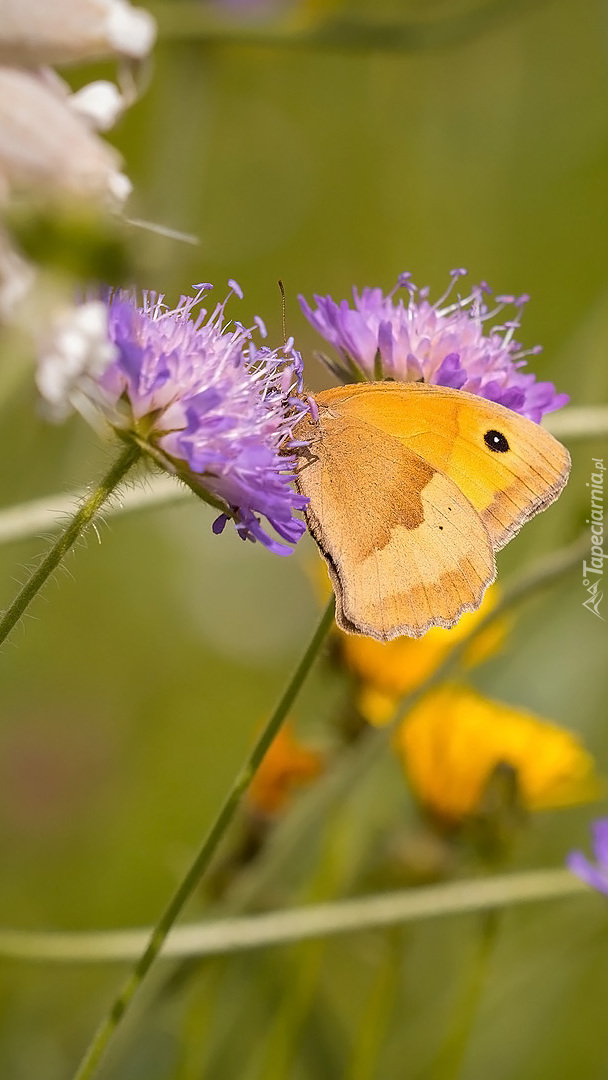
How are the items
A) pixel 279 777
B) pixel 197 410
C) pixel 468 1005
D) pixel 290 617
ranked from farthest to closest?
pixel 290 617 → pixel 279 777 → pixel 468 1005 → pixel 197 410

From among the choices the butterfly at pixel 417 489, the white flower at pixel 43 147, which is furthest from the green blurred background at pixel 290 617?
the butterfly at pixel 417 489

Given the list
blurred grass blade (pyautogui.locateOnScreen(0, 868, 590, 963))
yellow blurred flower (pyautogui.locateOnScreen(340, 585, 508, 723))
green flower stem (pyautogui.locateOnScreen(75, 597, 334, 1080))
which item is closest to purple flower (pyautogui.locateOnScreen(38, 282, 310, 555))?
green flower stem (pyautogui.locateOnScreen(75, 597, 334, 1080))

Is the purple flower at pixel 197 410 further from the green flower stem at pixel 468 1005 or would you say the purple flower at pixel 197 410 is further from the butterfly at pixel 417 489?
the green flower stem at pixel 468 1005

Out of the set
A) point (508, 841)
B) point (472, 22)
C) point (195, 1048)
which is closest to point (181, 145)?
point (472, 22)

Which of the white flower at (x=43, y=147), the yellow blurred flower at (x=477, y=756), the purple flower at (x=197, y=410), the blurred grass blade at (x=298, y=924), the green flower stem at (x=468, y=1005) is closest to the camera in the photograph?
the white flower at (x=43, y=147)

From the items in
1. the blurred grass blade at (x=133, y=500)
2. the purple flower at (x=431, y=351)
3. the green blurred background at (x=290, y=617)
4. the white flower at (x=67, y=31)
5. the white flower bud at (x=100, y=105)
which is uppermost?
the white flower at (x=67, y=31)

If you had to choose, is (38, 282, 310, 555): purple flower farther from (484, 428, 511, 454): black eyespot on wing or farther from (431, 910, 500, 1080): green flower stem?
(431, 910, 500, 1080): green flower stem

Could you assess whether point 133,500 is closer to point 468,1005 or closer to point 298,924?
point 298,924

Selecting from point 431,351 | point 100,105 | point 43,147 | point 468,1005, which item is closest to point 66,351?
point 43,147

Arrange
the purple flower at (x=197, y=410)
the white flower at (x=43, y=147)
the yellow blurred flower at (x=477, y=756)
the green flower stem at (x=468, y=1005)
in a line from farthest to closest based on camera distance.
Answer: the yellow blurred flower at (x=477, y=756) < the green flower stem at (x=468, y=1005) < the purple flower at (x=197, y=410) < the white flower at (x=43, y=147)
